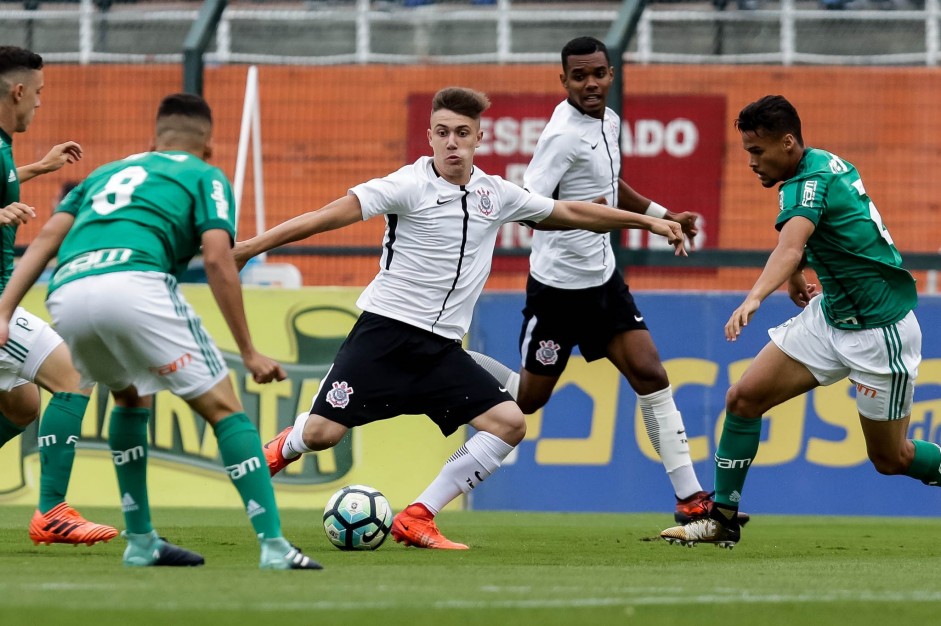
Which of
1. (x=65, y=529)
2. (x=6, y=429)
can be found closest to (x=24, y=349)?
(x=6, y=429)

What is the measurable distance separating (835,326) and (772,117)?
109 cm

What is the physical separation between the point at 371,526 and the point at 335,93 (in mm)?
8307

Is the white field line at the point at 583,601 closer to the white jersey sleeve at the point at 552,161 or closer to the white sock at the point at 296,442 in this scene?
the white sock at the point at 296,442

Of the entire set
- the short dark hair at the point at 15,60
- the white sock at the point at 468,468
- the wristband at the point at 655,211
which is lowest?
the white sock at the point at 468,468

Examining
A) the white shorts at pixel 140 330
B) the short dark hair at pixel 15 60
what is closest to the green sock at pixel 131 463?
the white shorts at pixel 140 330

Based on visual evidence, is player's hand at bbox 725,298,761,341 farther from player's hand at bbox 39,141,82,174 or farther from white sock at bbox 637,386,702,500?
player's hand at bbox 39,141,82,174

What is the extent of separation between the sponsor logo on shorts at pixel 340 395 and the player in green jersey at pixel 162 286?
1.42 metres

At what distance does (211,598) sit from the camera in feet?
16.4

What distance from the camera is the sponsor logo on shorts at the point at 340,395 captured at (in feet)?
24.3

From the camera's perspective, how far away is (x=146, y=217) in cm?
595

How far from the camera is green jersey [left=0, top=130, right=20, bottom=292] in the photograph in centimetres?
754

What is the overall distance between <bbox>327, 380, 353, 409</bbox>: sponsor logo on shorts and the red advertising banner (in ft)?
19.4

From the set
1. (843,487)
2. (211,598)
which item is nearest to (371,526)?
(211,598)

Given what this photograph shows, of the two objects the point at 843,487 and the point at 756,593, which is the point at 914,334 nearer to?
the point at 756,593
